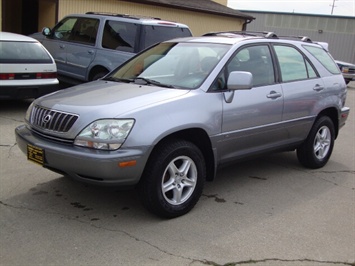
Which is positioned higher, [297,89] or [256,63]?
[256,63]

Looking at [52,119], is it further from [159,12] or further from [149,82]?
[159,12]

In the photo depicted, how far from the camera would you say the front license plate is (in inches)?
154

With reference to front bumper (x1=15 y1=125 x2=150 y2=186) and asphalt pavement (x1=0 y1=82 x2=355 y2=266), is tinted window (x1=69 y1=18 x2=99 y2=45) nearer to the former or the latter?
asphalt pavement (x1=0 y1=82 x2=355 y2=266)

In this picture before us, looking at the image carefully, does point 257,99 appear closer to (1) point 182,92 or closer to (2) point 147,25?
(1) point 182,92

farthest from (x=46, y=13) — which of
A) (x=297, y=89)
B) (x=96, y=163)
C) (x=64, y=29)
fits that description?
(x=96, y=163)

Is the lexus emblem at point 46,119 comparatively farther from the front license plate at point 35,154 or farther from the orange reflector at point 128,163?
the orange reflector at point 128,163

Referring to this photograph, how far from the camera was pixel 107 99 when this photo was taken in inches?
160

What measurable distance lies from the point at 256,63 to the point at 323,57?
64.0 inches

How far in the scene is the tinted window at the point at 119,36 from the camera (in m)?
8.68


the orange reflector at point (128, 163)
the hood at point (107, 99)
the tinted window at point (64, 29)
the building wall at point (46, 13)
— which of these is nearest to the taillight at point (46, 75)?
the tinted window at point (64, 29)

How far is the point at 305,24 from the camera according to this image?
106 feet

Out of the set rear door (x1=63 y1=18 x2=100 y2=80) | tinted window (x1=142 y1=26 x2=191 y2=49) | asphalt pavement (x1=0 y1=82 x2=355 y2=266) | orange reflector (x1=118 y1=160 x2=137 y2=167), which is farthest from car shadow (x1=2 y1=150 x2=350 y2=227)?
rear door (x1=63 y1=18 x2=100 y2=80)

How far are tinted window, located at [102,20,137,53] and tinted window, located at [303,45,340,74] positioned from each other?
3787mm

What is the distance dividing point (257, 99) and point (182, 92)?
100cm
